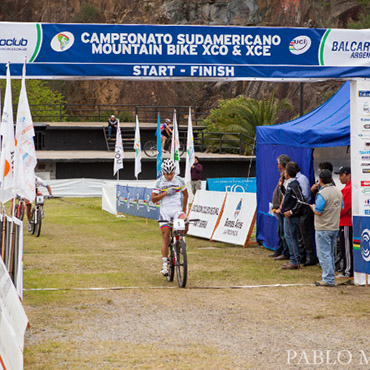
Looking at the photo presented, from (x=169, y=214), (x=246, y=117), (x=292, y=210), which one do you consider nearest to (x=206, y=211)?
(x=292, y=210)

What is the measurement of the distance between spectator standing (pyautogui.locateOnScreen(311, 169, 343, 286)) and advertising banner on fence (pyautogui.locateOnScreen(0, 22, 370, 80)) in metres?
1.99

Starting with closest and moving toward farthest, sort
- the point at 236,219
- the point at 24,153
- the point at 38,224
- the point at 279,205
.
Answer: the point at 24,153
the point at 279,205
the point at 236,219
the point at 38,224

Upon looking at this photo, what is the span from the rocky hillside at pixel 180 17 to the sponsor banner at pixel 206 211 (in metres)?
37.7

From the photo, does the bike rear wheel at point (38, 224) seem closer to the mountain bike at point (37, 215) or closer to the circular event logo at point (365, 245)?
the mountain bike at point (37, 215)

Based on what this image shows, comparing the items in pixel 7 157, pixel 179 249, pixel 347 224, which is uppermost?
pixel 7 157

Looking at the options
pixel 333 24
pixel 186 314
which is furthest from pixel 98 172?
pixel 186 314

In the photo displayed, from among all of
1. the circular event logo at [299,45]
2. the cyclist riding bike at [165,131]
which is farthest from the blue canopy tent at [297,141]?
the cyclist riding bike at [165,131]

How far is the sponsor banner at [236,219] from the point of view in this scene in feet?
56.9

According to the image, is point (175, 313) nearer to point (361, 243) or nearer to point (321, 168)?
point (361, 243)

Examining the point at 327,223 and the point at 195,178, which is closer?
the point at 327,223

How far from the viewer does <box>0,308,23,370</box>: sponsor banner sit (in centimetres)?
567

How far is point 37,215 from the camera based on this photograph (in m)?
19.0

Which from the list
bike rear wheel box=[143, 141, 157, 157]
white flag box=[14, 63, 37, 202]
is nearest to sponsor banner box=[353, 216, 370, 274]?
white flag box=[14, 63, 37, 202]

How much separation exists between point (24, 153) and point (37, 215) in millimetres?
8418
